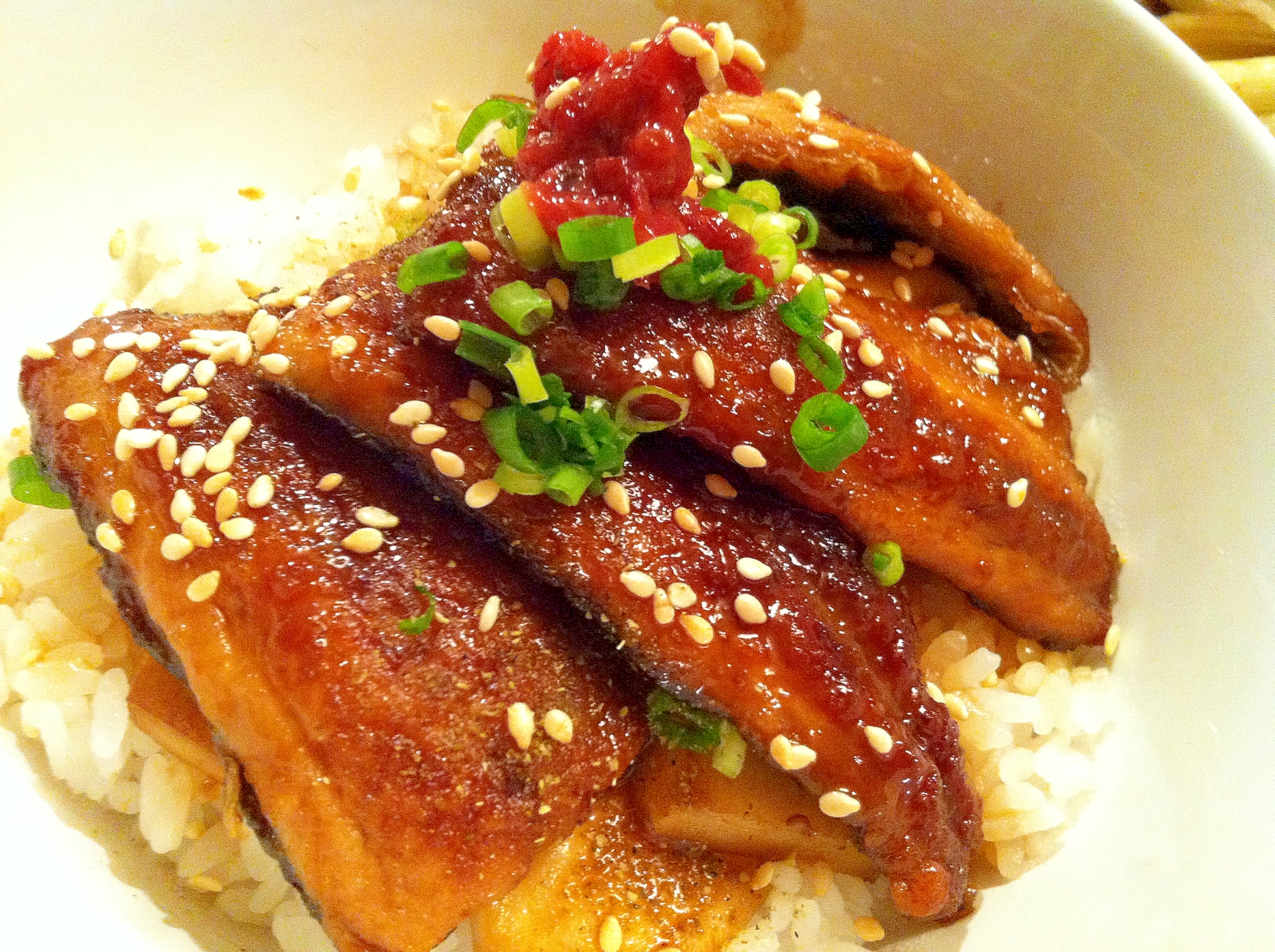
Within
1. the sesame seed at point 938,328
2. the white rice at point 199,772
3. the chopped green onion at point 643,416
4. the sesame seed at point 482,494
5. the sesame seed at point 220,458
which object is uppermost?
the sesame seed at point 938,328

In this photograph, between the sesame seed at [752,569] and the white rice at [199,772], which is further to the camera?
the white rice at [199,772]

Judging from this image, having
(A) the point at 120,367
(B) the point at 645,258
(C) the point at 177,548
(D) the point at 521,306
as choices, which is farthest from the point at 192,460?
(B) the point at 645,258

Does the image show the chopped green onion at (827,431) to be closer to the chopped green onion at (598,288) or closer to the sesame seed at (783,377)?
the sesame seed at (783,377)

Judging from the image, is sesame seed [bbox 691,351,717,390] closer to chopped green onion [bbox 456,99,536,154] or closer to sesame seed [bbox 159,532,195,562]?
chopped green onion [bbox 456,99,536,154]

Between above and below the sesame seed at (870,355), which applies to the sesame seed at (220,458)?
below

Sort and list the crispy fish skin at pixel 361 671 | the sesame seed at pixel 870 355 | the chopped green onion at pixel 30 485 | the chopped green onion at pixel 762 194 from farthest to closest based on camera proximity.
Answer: the chopped green onion at pixel 762 194 < the chopped green onion at pixel 30 485 < the sesame seed at pixel 870 355 < the crispy fish skin at pixel 361 671

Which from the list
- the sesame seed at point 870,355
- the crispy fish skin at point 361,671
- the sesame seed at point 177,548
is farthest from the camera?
the sesame seed at point 870,355

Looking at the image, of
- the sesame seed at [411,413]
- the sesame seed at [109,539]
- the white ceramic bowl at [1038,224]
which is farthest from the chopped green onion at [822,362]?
the sesame seed at [109,539]
